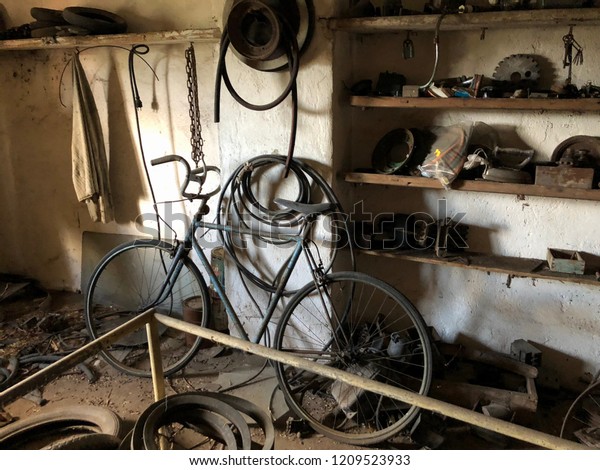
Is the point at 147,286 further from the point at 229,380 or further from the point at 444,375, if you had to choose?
the point at 444,375

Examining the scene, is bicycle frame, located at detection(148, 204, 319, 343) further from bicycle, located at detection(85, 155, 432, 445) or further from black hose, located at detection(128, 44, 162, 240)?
black hose, located at detection(128, 44, 162, 240)

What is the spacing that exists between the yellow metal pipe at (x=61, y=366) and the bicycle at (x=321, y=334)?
1.00m

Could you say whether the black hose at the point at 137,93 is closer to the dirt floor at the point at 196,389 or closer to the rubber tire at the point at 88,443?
the dirt floor at the point at 196,389

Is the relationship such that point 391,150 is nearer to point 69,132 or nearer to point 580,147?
point 580,147

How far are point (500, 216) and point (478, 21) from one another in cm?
102

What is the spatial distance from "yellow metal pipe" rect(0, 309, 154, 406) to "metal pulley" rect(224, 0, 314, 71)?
1348 mm

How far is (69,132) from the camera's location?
3.63 m

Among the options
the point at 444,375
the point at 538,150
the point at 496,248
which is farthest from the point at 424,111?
the point at 444,375

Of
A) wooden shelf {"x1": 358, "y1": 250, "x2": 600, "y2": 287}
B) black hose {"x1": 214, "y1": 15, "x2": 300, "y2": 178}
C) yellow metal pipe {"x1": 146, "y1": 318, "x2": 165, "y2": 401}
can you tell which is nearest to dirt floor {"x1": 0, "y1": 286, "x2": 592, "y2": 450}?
wooden shelf {"x1": 358, "y1": 250, "x2": 600, "y2": 287}

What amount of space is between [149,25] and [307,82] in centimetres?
123

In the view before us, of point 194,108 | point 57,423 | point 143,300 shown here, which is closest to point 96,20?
point 194,108

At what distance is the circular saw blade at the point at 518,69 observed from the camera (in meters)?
2.39

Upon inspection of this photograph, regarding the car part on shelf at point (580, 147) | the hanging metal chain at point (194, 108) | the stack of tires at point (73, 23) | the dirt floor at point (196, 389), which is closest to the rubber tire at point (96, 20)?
the stack of tires at point (73, 23)

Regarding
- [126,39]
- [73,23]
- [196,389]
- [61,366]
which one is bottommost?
[196,389]
